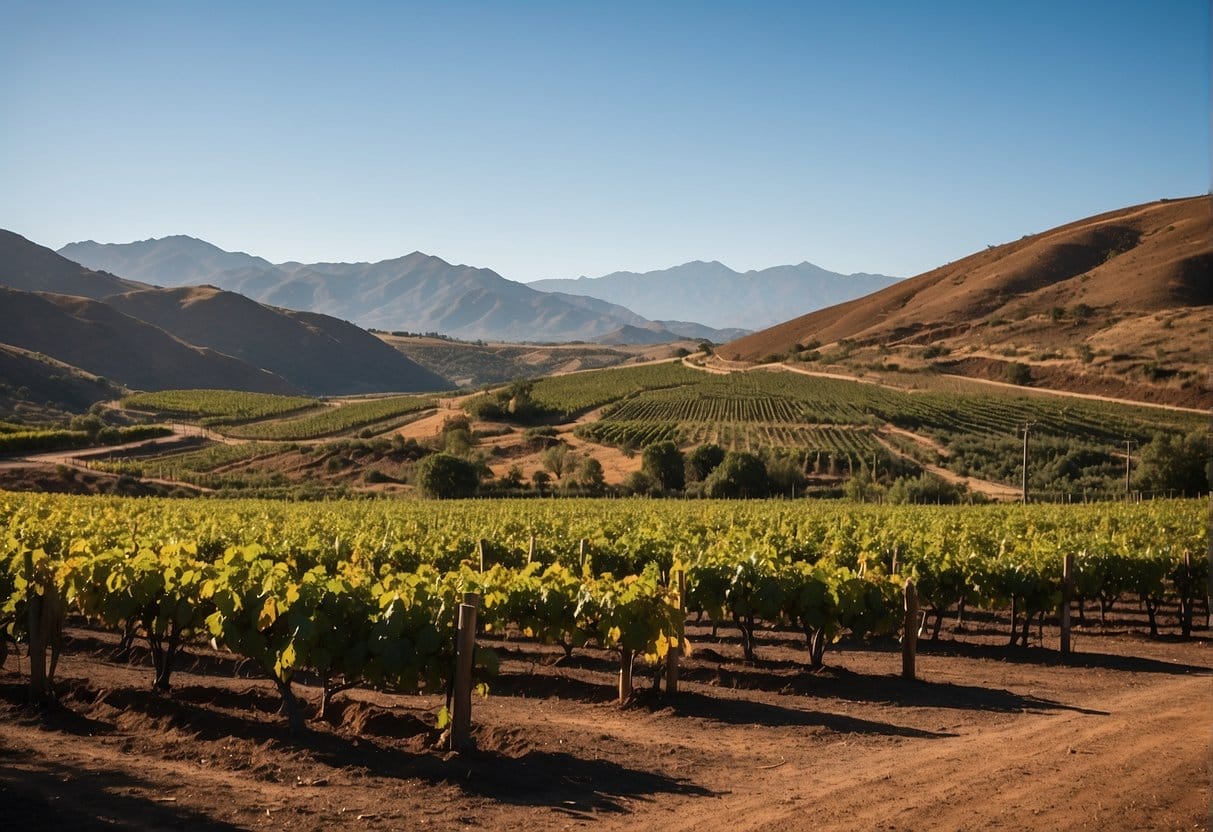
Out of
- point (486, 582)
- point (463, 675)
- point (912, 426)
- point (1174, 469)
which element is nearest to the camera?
point (463, 675)

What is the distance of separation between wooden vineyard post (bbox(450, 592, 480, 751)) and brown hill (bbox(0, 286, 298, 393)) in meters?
141

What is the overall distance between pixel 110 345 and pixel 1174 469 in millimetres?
132930

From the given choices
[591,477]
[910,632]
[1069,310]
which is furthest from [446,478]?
[1069,310]

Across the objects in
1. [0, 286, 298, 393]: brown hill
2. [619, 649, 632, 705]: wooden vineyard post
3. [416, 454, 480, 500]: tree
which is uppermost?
[0, 286, 298, 393]: brown hill

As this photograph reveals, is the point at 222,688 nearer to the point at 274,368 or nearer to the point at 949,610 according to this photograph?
the point at 949,610

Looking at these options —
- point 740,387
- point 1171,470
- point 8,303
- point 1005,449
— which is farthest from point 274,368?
point 1171,470

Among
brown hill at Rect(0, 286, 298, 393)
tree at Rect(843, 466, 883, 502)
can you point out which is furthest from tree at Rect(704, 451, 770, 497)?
brown hill at Rect(0, 286, 298, 393)

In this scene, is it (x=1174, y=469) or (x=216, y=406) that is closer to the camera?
(x=1174, y=469)

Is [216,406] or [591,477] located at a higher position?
[216,406]

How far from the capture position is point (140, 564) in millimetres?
10445

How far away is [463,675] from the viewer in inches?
343

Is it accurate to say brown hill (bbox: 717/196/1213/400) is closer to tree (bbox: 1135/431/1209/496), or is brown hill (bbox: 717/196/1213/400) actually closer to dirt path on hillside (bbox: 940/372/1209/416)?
dirt path on hillside (bbox: 940/372/1209/416)

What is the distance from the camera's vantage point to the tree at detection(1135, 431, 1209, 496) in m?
50.4

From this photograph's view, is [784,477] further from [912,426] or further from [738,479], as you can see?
[912,426]
